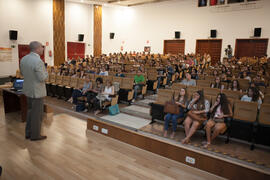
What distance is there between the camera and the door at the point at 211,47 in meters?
10.2

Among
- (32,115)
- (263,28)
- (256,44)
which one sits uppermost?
(263,28)

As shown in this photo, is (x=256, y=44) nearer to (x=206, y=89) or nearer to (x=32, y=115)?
(x=206, y=89)

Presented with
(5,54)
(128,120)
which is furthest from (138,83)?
(5,54)

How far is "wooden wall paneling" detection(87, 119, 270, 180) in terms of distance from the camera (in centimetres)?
211

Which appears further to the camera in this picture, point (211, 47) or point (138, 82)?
point (211, 47)

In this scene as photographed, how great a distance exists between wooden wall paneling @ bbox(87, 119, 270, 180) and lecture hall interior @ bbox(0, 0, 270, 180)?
1 cm

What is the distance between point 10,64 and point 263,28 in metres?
11.2

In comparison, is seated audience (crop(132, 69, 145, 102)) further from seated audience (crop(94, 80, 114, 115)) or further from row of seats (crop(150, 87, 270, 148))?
A: row of seats (crop(150, 87, 270, 148))

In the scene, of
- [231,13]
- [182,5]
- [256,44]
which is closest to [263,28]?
[256,44]

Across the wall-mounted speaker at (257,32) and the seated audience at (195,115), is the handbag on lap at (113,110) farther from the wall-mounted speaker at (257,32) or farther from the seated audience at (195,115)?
the wall-mounted speaker at (257,32)

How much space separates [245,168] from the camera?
6.89 feet

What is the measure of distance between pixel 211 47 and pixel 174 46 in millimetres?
2037

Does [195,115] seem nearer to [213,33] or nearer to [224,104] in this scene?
[224,104]

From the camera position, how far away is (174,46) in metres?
11.6
